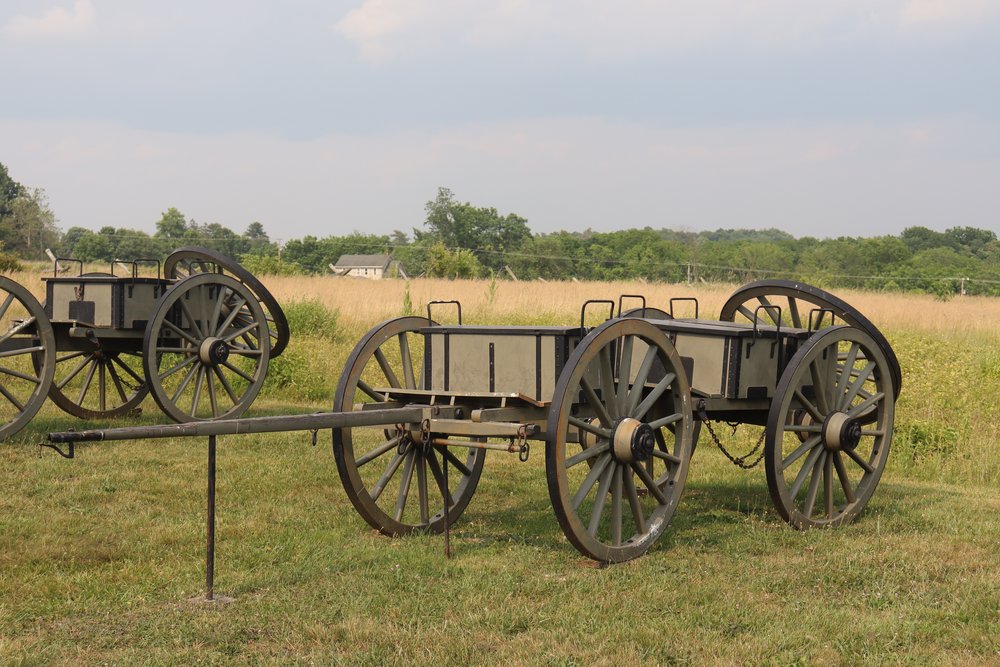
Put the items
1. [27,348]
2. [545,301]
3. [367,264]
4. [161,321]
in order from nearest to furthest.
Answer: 1. [27,348]
2. [161,321]
3. [545,301]
4. [367,264]

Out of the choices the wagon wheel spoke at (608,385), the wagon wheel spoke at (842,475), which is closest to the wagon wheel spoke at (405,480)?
the wagon wheel spoke at (608,385)

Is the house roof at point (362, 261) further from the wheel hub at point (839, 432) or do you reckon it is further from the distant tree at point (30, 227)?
the wheel hub at point (839, 432)

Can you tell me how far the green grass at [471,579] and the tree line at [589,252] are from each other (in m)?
20.3

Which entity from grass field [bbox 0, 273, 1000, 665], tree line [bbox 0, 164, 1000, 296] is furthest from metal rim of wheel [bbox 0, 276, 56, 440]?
tree line [bbox 0, 164, 1000, 296]

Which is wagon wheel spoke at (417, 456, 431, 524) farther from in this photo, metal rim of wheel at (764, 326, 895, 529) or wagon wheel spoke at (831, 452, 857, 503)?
wagon wheel spoke at (831, 452, 857, 503)

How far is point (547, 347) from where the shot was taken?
5.80 meters

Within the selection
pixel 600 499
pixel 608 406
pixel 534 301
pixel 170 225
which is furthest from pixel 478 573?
pixel 170 225

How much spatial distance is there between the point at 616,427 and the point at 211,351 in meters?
5.64

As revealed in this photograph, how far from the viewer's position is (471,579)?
5.34 meters

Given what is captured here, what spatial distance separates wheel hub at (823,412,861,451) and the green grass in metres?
0.53

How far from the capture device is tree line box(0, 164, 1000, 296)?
1490 inches

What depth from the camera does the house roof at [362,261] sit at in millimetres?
69812

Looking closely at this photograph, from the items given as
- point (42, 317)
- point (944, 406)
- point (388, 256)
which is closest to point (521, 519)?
point (42, 317)

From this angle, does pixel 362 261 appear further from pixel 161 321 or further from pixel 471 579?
pixel 471 579
